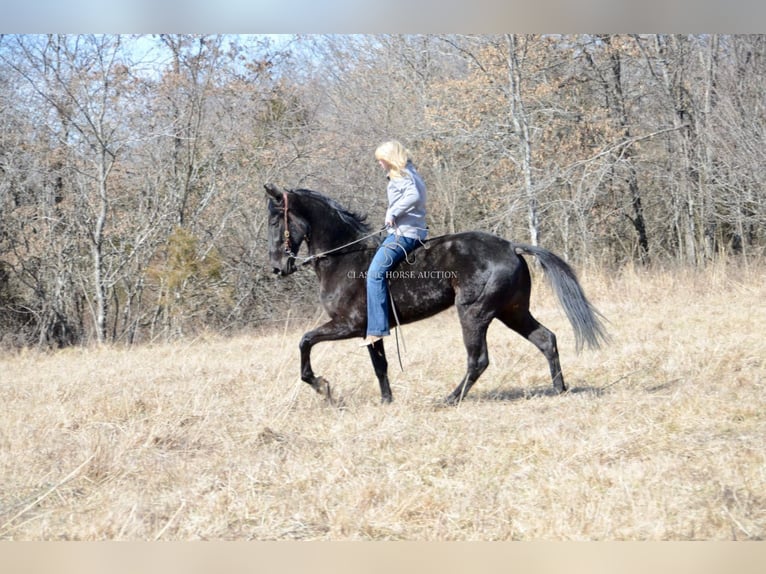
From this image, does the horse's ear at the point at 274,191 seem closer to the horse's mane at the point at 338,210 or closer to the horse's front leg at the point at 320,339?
the horse's mane at the point at 338,210

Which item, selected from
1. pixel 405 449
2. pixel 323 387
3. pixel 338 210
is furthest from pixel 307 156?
pixel 405 449

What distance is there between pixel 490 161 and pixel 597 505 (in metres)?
15.3

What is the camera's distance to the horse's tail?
24.4 ft

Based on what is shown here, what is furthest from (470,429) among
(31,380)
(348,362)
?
(31,380)

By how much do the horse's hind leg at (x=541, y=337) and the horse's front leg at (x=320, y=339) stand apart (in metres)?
1.44

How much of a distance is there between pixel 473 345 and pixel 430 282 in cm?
70

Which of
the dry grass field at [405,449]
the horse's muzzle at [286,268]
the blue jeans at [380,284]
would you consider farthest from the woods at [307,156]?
the blue jeans at [380,284]

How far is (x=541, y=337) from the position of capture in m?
7.57

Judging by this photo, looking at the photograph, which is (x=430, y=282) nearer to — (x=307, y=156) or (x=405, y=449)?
(x=405, y=449)

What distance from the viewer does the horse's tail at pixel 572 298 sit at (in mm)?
7438

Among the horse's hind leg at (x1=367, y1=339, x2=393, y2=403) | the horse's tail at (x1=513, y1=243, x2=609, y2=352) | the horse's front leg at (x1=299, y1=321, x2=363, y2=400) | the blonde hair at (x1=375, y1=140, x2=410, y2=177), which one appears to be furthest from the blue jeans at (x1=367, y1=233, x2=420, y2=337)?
the horse's tail at (x1=513, y1=243, x2=609, y2=352)

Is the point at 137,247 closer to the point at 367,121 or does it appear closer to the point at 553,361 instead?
the point at 367,121

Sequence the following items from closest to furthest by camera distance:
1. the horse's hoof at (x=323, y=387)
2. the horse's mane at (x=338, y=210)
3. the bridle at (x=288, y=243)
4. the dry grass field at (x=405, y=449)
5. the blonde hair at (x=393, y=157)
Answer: the dry grass field at (x=405, y=449), the blonde hair at (x=393, y=157), the horse's hoof at (x=323, y=387), the bridle at (x=288, y=243), the horse's mane at (x=338, y=210)

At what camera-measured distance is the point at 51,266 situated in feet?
54.3
